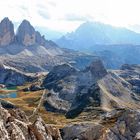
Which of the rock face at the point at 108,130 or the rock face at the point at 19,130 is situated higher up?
the rock face at the point at 19,130

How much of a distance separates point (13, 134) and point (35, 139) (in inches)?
287

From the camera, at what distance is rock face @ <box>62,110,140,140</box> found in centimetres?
10731

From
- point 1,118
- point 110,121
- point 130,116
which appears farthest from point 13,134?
point 110,121

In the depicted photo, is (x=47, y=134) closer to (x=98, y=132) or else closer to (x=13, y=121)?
(x=13, y=121)

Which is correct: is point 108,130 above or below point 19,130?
below

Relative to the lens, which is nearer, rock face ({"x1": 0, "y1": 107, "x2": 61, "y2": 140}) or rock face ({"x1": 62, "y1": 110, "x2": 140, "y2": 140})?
rock face ({"x1": 0, "y1": 107, "x2": 61, "y2": 140})

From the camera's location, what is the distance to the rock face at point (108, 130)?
4225 inches

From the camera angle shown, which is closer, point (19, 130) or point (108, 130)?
point (19, 130)

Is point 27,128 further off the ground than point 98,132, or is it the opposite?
point 27,128

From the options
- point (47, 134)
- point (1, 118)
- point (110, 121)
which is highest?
point (1, 118)

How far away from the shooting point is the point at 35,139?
201 feet

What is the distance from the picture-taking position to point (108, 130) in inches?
4496

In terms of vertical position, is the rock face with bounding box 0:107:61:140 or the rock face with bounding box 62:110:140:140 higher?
the rock face with bounding box 0:107:61:140

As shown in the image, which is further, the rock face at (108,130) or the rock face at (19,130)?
the rock face at (108,130)
